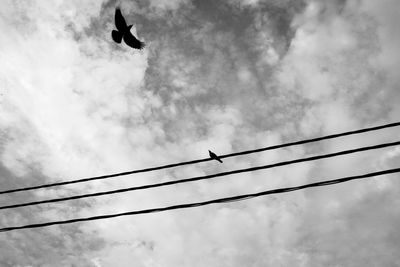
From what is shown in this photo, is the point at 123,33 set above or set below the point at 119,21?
below

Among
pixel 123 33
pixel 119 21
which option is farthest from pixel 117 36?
pixel 119 21

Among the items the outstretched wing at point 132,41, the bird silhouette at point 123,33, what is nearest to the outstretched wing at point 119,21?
the bird silhouette at point 123,33

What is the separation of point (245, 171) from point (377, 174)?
1.62m

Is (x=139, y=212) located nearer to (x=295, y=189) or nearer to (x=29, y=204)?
(x=29, y=204)

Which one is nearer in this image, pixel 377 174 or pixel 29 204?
pixel 377 174

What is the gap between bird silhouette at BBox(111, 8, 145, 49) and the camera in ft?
22.1

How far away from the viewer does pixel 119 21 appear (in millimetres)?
6754

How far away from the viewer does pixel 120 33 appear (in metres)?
6.80

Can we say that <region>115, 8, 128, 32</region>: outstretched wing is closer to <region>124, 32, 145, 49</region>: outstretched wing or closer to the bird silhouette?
the bird silhouette

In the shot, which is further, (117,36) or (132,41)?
(132,41)

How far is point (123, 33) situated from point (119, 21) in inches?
9.2

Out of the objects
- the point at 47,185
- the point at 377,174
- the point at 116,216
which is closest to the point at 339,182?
the point at 377,174

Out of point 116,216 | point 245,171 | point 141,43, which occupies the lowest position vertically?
point 116,216

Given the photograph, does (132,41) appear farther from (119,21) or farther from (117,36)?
(119,21)
